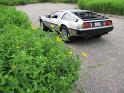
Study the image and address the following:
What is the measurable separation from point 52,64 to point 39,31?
71.1 inches

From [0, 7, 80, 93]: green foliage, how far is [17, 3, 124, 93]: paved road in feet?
4.66

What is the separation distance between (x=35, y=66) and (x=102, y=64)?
421 cm

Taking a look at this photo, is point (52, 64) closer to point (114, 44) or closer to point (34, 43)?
point (34, 43)

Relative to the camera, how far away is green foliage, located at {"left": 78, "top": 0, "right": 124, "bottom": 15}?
1806 centimetres

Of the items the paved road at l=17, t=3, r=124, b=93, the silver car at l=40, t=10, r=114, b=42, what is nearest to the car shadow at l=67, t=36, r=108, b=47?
the paved road at l=17, t=3, r=124, b=93

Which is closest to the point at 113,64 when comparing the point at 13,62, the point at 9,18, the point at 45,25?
the point at 9,18

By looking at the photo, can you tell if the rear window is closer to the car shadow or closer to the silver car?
the silver car

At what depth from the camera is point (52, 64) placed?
142 inches

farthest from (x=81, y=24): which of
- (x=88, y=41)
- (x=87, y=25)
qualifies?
(x=88, y=41)

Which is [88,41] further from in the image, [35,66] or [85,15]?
[35,66]

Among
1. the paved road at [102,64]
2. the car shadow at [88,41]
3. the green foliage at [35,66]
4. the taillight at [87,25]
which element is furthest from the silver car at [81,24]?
the green foliage at [35,66]

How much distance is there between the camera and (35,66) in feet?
11.0

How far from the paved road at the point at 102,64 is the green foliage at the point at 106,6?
24.0ft

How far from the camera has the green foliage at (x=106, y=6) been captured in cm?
1806
